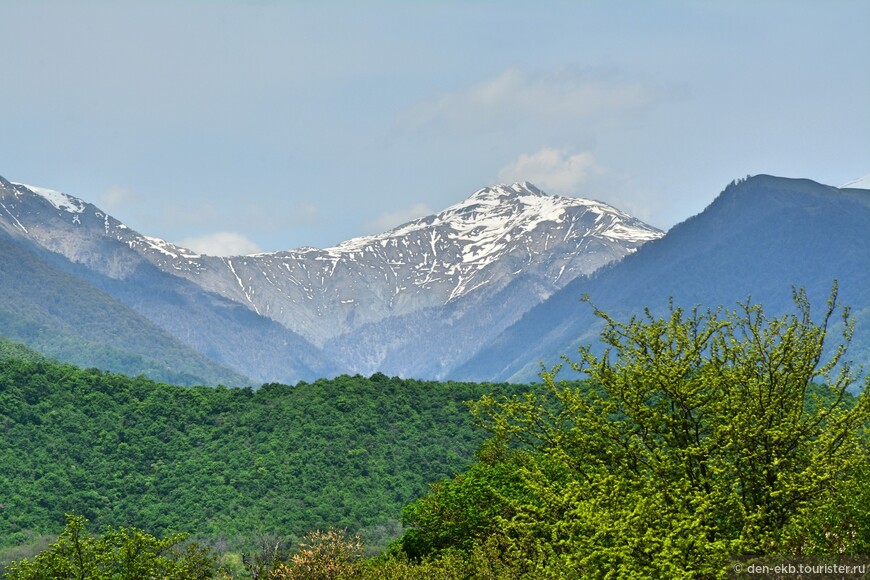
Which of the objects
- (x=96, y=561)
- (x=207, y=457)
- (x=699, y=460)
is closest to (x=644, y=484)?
(x=699, y=460)

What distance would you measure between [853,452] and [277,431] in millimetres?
146127

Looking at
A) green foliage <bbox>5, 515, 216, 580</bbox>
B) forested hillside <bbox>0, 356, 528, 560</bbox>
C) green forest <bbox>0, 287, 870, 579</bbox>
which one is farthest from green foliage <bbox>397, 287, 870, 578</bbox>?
forested hillside <bbox>0, 356, 528, 560</bbox>

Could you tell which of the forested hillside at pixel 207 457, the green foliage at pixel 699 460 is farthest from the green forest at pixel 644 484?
the forested hillside at pixel 207 457

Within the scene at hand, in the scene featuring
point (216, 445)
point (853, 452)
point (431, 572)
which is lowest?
point (431, 572)

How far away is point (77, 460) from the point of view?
172375 millimetres

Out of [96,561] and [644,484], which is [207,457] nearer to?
[96,561]

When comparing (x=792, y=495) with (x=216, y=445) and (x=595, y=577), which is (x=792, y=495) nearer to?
(x=595, y=577)

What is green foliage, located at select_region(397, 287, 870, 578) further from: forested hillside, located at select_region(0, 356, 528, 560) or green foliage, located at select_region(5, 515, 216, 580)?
forested hillside, located at select_region(0, 356, 528, 560)

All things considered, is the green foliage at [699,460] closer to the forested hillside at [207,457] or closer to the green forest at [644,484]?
the green forest at [644,484]

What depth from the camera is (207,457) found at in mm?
178125

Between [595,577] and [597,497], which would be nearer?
[595,577]

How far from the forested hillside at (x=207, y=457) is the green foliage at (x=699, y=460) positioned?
104707mm

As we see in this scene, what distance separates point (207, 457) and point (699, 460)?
14128cm

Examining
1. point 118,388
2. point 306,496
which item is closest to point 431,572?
point 306,496
